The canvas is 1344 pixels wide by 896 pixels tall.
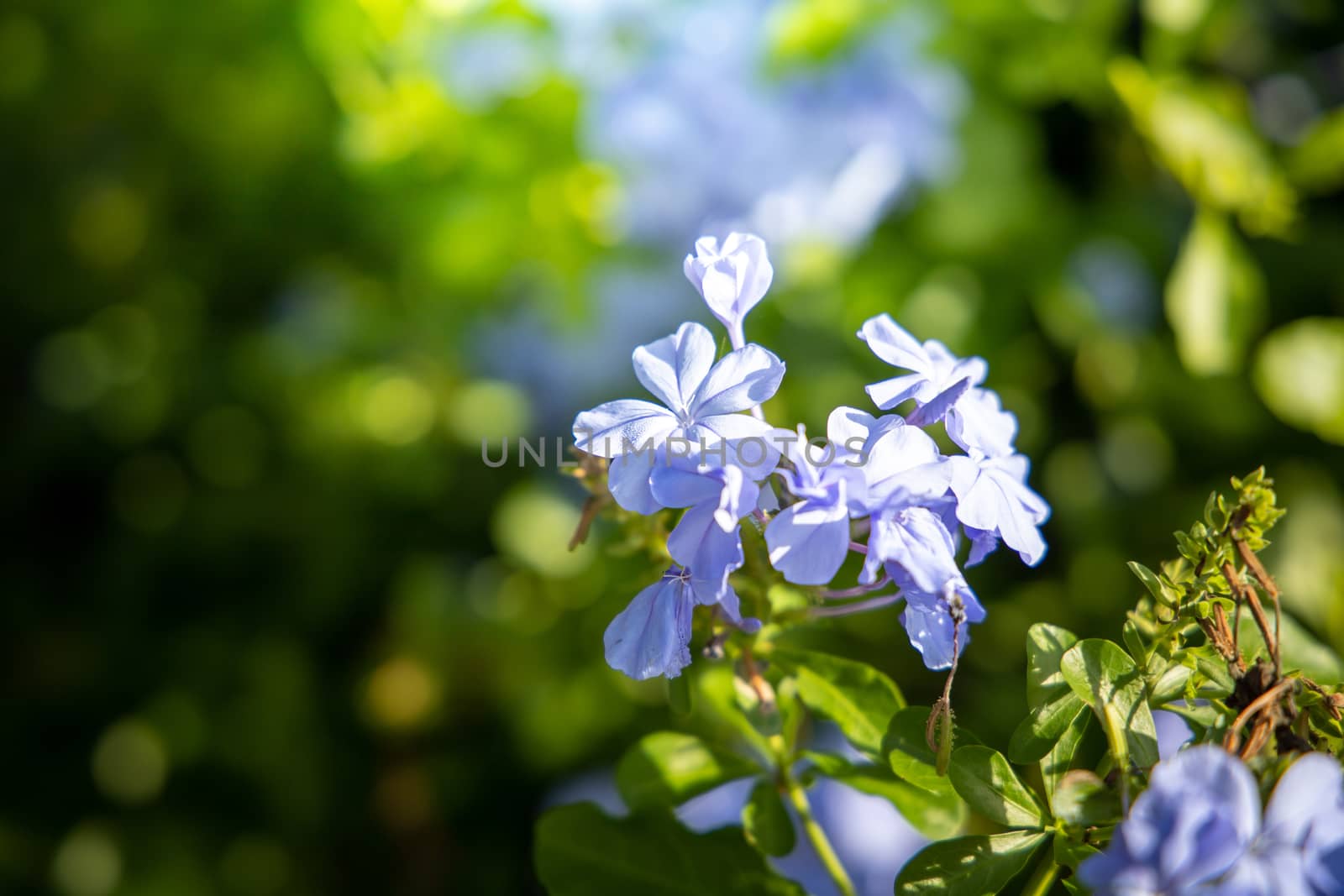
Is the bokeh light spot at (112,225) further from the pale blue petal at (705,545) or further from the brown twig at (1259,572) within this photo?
the brown twig at (1259,572)

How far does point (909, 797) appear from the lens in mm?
549

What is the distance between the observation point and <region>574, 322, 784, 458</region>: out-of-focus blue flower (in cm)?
45

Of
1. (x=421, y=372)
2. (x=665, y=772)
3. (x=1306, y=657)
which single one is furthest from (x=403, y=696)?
(x=1306, y=657)

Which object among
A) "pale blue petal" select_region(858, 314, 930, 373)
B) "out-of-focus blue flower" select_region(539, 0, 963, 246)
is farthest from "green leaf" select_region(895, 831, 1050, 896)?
"out-of-focus blue flower" select_region(539, 0, 963, 246)

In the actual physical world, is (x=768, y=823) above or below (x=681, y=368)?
below

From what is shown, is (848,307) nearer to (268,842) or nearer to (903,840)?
(903,840)

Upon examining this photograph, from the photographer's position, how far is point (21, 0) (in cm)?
155

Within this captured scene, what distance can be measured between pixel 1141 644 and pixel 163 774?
1296mm

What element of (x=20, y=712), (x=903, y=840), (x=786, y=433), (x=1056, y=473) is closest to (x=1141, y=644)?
(x=786, y=433)

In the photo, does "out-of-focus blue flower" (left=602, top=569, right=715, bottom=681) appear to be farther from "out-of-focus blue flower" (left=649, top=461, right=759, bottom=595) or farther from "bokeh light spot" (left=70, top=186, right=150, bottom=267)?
"bokeh light spot" (left=70, top=186, right=150, bottom=267)

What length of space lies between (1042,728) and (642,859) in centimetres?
23

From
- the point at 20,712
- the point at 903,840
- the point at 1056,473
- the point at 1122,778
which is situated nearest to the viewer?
the point at 1122,778

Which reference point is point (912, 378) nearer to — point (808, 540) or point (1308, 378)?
point (808, 540)

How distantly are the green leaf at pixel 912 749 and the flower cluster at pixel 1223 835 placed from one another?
0.38 ft
